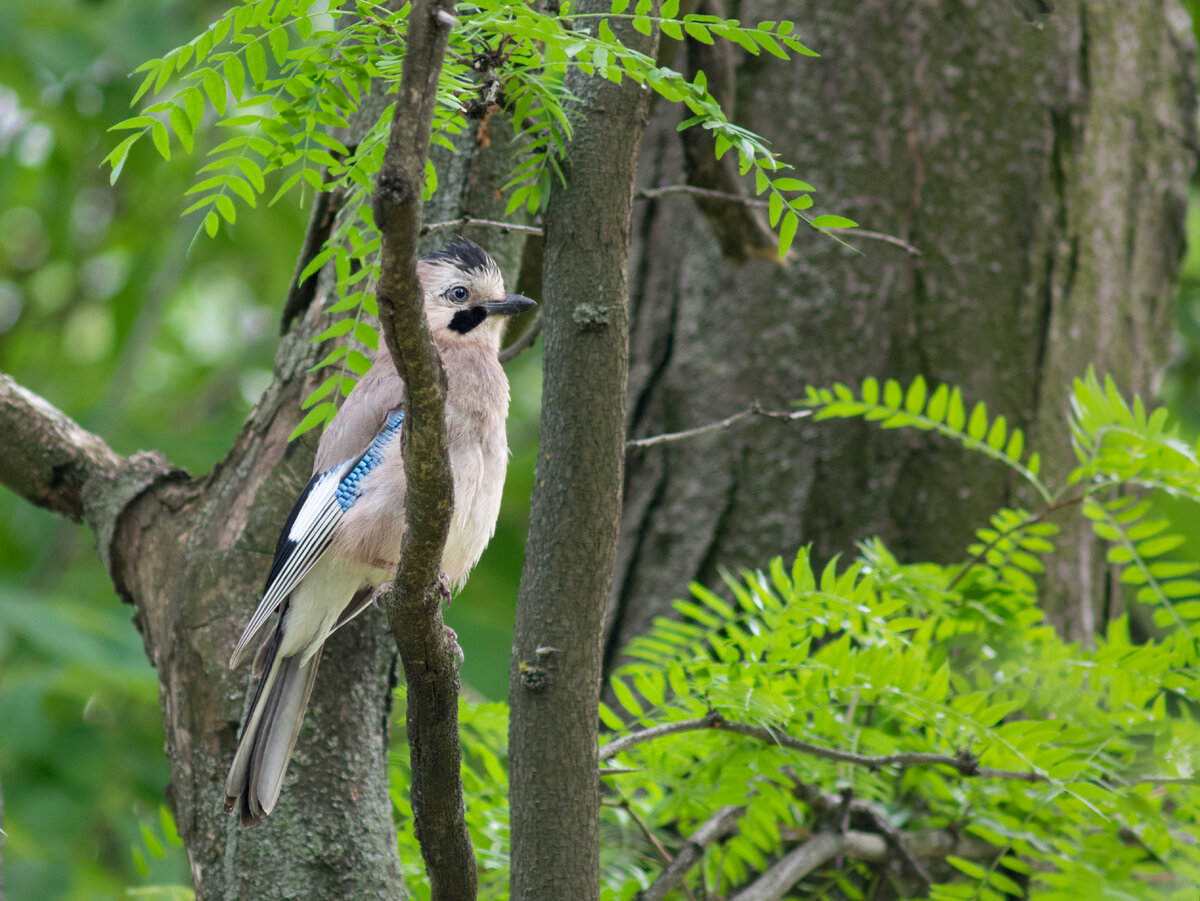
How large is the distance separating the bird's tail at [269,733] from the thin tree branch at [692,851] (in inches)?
33.8

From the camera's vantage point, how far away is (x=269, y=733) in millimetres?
2764

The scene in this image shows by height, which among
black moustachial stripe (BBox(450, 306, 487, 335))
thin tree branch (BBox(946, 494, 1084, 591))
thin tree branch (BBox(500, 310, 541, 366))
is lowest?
thin tree branch (BBox(946, 494, 1084, 591))

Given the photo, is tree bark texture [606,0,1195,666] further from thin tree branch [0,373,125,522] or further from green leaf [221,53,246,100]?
green leaf [221,53,246,100]

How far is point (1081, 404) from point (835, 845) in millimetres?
1253

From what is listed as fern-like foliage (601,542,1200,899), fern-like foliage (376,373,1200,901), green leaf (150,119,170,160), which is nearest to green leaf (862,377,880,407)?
fern-like foliage (376,373,1200,901)

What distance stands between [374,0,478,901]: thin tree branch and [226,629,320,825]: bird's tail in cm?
59

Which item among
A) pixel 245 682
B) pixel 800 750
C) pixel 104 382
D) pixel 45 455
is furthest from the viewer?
pixel 104 382

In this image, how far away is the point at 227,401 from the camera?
7.82 meters

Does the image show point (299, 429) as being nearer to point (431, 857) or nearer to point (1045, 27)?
point (431, 857)

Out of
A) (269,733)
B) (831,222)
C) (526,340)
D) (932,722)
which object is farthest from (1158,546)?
(269,733)

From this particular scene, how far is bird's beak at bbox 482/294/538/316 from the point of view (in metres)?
3.46

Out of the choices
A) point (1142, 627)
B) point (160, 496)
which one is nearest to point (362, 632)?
point (160, 496)

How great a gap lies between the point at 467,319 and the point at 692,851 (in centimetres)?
168

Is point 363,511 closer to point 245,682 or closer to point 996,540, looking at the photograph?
point 245,682
